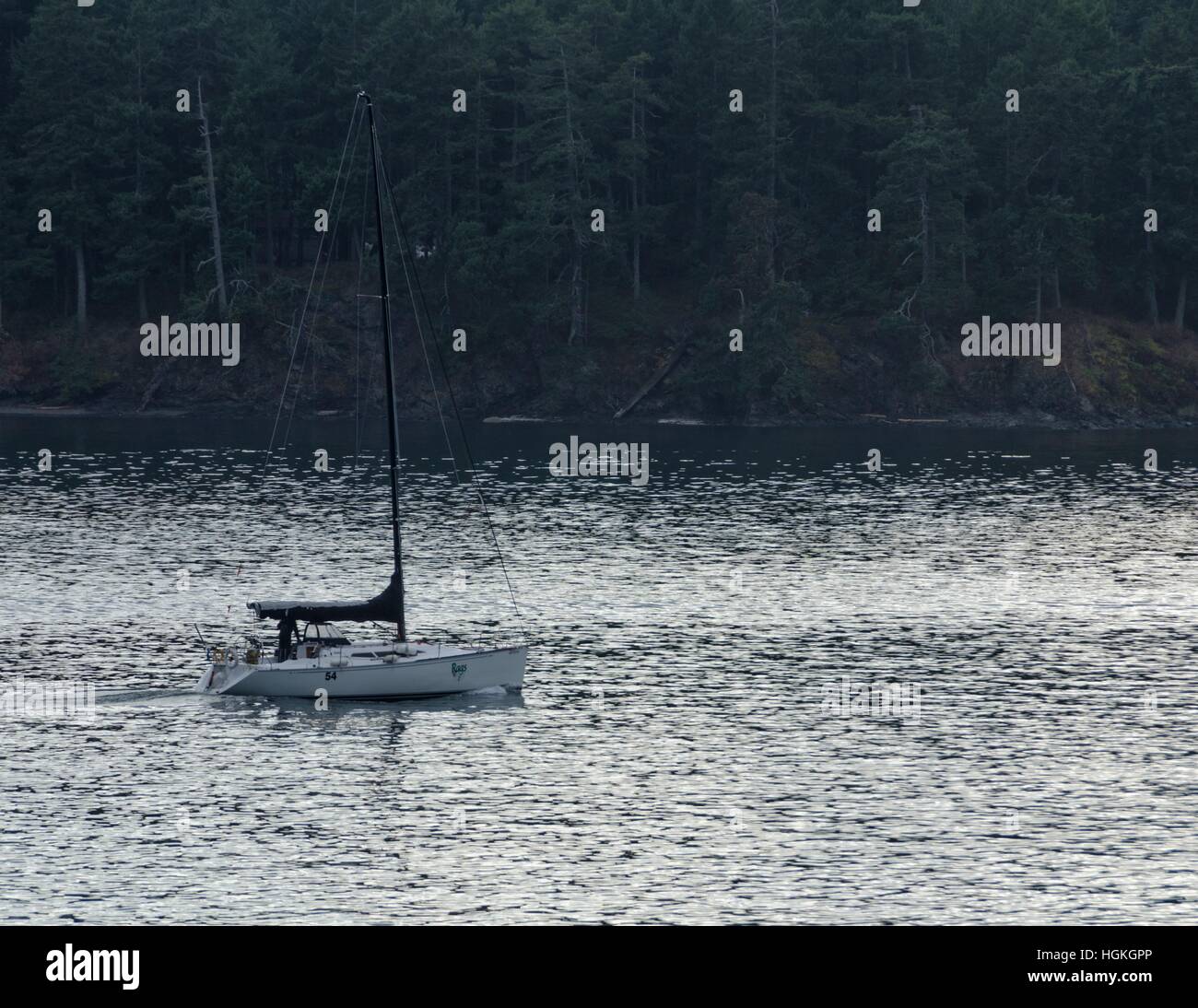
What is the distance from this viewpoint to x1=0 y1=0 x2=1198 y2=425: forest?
6452 inches

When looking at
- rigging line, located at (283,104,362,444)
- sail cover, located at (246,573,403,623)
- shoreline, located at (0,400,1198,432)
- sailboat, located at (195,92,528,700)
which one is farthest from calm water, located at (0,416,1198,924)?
rigging line, located at (283,104,362,444)

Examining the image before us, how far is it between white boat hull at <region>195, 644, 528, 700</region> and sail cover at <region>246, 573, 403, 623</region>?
1.29 m

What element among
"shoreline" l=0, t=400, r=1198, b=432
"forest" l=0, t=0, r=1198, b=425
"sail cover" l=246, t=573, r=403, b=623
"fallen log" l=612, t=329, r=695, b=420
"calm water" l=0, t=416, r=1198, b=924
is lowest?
"calm water" l=0, t=416, r=1198, b=924

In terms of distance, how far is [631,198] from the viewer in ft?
583

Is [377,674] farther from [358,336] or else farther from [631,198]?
[631,198]

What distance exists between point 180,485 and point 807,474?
4643 centimetres

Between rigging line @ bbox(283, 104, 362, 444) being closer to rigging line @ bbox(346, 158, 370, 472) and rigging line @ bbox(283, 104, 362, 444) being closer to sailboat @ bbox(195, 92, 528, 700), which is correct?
rigging line @ bbox(346, 158, 370, 472)

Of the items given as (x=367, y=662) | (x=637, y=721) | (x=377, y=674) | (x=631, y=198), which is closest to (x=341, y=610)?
(x=367, y=662)

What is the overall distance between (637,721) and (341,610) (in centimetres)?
1142

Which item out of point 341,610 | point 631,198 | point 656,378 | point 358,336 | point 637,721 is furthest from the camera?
point 631,198

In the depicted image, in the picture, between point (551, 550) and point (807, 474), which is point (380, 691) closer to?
point (551, 550)

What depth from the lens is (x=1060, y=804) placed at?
54.3 meters

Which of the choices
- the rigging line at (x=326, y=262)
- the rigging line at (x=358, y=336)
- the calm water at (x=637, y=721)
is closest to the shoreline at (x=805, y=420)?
the rigging line at (x=326, y=262)

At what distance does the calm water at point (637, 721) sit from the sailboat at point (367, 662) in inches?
34.4
